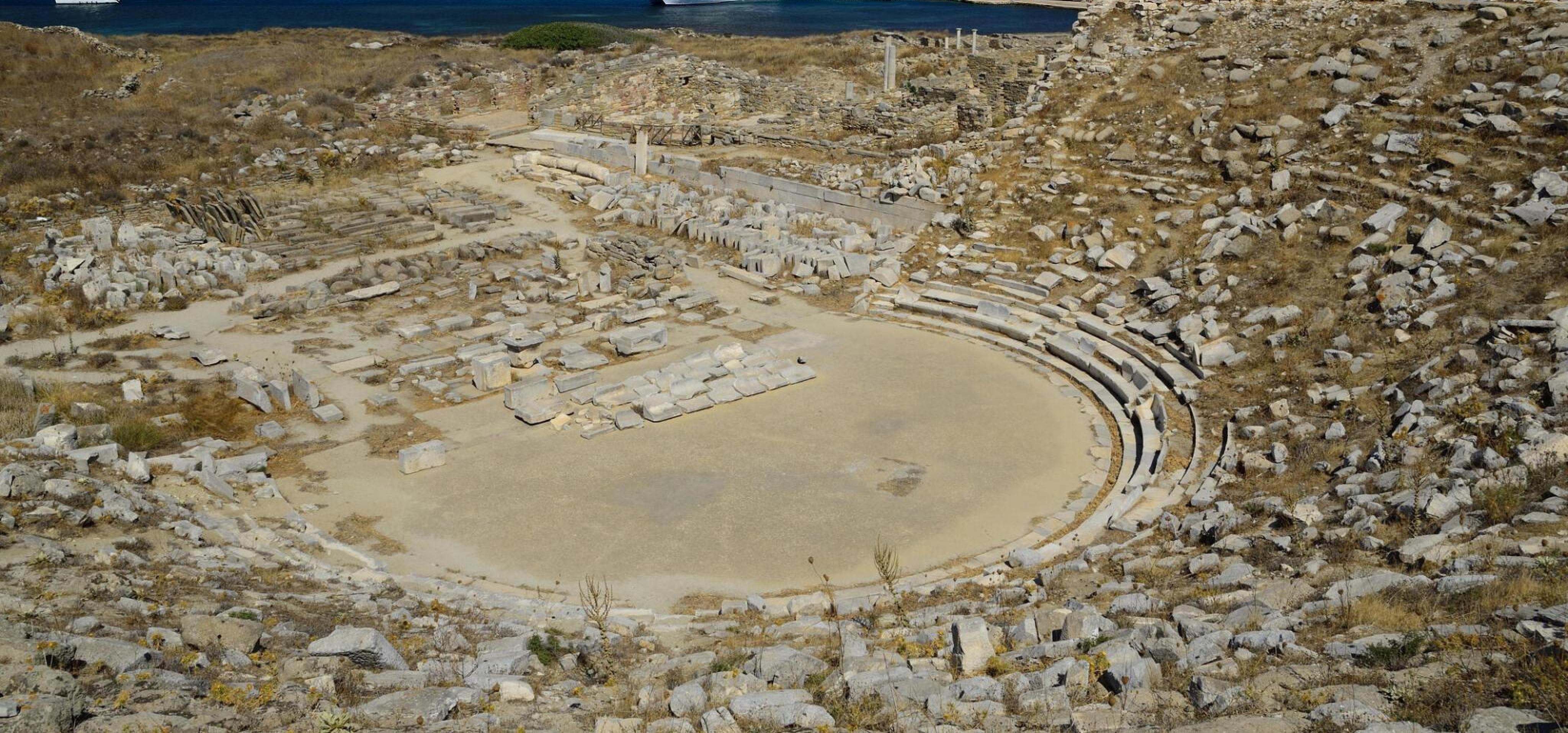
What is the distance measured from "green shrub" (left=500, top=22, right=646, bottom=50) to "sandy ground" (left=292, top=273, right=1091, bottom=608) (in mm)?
43265

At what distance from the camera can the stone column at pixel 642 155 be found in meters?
33.0

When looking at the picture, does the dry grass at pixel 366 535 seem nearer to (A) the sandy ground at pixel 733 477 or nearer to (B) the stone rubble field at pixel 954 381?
(B) the stone rubble field at pixel 954 381

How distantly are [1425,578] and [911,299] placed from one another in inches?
552

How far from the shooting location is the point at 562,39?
59.6 metres

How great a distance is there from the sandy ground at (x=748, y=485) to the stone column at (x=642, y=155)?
13990 mm

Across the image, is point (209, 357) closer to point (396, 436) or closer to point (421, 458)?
point (396, 436)

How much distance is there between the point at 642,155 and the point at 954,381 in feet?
54.5

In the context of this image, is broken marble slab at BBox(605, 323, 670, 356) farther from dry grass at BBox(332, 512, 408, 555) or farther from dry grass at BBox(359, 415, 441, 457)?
dry grass at BBox(332, 512, 408, 555)

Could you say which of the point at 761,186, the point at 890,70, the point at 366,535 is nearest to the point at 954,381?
the point at 366,535

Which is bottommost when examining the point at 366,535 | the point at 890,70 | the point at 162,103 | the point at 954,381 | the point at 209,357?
the point at 366,535

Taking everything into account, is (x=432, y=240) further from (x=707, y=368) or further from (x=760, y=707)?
(x=760, y=707)

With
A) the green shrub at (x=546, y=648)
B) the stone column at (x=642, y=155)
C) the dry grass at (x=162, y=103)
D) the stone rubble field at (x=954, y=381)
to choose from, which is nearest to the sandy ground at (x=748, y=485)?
the stone rubble field at (x=954, y=381)

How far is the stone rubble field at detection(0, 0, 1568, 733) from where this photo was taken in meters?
9.01

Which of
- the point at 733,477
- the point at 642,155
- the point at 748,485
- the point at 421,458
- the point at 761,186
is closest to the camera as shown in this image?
the point at 748,485
